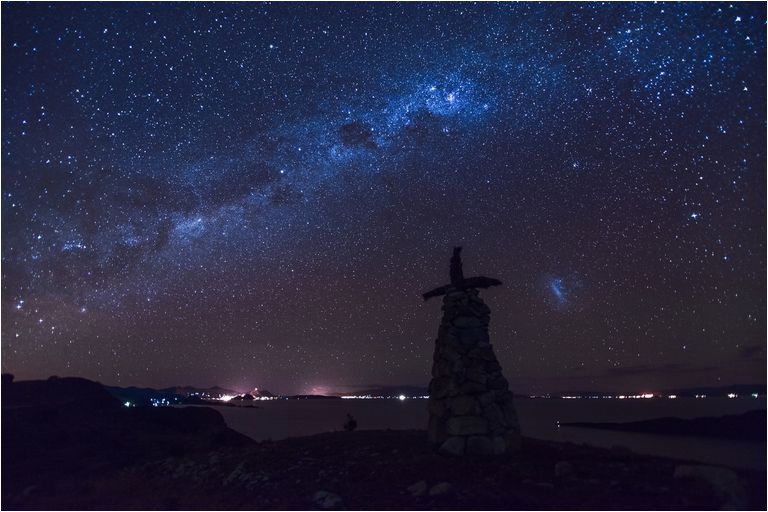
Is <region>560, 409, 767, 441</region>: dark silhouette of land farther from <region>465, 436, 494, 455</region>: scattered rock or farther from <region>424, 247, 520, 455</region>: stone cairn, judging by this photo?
<region>465, 436, 494, 455</region>: scattered rock

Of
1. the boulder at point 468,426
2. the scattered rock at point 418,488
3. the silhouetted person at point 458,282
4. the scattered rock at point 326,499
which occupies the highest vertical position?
the silhouetted person at point 458,282

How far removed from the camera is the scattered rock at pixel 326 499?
40.4 feet

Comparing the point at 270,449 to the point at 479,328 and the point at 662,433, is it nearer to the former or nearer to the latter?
the point at 479,328

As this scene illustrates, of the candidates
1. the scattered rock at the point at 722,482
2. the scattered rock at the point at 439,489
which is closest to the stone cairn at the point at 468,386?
the scattered rock at the point at 439,489

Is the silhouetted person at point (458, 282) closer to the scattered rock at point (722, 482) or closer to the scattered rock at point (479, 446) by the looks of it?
the scattered rock at point (479, 446)

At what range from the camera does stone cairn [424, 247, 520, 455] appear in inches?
623

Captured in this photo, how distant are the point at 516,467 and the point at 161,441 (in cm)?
2486

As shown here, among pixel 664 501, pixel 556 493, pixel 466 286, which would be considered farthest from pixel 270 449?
pixel 664 501

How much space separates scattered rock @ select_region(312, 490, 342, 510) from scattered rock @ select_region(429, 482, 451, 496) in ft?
6.97

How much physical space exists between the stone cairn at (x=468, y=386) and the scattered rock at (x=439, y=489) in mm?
2994

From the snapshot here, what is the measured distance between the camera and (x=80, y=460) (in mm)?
25797

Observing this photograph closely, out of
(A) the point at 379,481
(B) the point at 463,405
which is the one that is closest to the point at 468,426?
(B) the point at 463,405

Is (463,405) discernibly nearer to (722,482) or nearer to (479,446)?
(479,446)

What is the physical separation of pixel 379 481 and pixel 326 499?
5.50 feet
